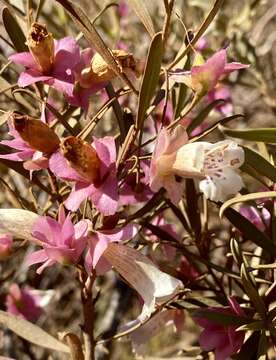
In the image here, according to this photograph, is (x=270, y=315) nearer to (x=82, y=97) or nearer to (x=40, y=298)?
(x=82, y=97)

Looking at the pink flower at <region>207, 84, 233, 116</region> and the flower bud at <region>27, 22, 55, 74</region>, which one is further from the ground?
the flower bud at <region>27, 22, 55, 74</region>

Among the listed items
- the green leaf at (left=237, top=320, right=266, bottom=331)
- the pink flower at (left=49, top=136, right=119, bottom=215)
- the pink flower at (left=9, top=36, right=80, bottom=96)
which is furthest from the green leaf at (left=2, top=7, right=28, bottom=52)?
the green leaf at (left=237, top=320, right=266, bottom=331)

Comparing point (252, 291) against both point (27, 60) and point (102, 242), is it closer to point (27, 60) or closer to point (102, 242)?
point (102, 242)

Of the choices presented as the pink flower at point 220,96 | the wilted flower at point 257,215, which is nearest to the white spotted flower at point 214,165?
the wilted flower at point 257,215

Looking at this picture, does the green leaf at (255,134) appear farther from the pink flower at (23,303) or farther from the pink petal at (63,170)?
the pink flower at (23,303)

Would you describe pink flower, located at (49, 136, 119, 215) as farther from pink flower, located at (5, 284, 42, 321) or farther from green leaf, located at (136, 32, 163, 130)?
pink flower, located at (5, 284, 42, 321)

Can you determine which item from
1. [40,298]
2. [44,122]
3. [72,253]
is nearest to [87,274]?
[72,253]
